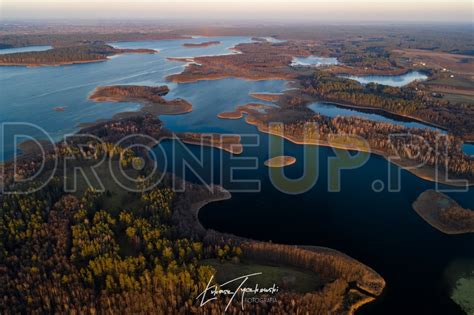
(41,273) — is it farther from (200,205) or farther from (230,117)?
(230,117)

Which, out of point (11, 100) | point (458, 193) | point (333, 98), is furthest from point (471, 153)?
point (11, 100)

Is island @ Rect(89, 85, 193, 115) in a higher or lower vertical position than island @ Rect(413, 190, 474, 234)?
higher

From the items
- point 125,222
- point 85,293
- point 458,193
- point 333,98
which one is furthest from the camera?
point 333,98

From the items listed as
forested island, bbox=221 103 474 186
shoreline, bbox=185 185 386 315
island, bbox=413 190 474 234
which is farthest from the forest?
shoreline, bbox=185 185 386 315

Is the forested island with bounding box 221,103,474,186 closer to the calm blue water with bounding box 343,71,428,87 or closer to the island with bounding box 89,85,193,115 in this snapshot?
the island with bounding box 89,85,193,115

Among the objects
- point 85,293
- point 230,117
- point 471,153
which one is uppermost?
point 230,117
